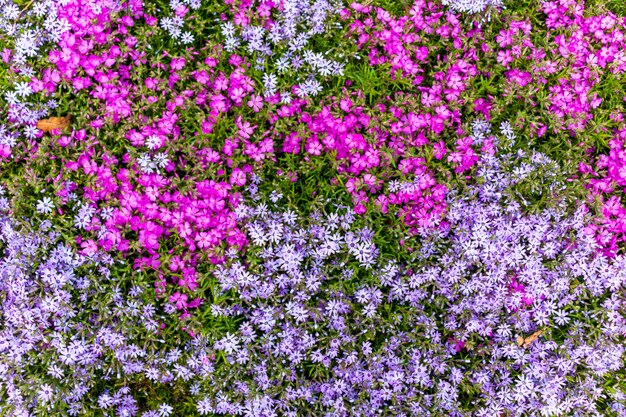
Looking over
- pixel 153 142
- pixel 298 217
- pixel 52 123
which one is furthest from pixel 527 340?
pixel 52 123

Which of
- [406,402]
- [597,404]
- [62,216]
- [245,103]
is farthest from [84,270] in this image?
[597,404]

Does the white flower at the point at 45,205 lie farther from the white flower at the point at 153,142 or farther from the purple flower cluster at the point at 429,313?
the purple flower cluster at the point at 429,313

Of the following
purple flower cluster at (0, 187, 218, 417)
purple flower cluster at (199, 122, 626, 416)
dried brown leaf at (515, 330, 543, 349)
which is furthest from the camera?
dried brown leaf at (515, 330, 543, 349)

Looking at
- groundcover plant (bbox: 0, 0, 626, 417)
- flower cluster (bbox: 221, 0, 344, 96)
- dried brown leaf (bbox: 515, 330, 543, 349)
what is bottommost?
dried brown leaf (bbox: 515, 330, 543, 349)

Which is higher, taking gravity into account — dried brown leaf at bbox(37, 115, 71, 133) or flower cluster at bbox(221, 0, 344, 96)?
flower cluster at bbox(221, 0, 344, 96)

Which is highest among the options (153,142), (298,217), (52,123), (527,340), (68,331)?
(52,123)

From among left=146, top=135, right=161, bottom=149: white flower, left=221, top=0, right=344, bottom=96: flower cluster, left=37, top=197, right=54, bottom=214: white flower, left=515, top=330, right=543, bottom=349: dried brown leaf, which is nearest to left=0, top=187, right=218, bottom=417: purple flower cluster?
left=37, top=197, right=54, bottom=214: white flower

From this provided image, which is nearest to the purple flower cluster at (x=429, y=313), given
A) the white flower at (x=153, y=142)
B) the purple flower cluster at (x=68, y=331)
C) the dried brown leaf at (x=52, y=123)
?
the purple flower cluster at (x=68, y=331)

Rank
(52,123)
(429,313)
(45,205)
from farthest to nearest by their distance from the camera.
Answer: (429,313), (52,123), (45,205)

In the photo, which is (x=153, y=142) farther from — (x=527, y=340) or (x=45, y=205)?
(x=527, y=340)

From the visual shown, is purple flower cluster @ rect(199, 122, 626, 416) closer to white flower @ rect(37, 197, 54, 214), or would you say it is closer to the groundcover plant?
the groundcover plant
